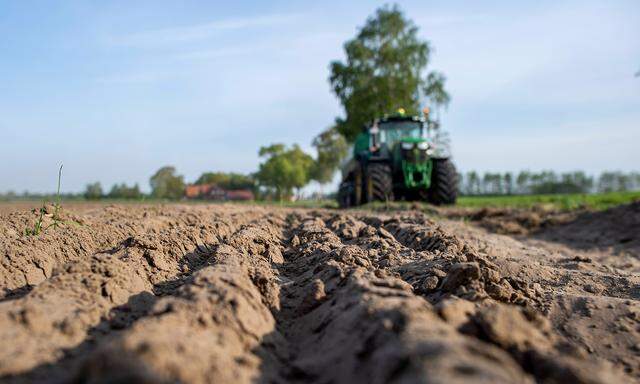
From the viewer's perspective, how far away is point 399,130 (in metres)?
14.2

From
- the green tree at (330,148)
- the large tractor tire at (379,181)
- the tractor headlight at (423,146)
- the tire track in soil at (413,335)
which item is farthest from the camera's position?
the green tree at (330,148)

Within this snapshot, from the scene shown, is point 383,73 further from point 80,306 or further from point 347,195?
point 80,306

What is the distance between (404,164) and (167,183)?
10595 millimetres

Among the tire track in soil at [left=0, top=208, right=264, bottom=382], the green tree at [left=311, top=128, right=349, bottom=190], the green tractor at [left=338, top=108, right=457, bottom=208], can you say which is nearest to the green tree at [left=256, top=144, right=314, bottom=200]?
the green tree at [left=311, top=128, right=349, bottom=190]

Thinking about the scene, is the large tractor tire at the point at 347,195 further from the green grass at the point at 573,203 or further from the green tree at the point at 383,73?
the green tree at the point at 383,73

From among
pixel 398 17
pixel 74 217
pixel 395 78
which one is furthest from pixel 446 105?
pixel 74 217

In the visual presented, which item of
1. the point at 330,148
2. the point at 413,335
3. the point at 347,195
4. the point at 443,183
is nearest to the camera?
the point at 413,335

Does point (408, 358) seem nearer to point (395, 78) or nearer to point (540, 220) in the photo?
point (540, 220)

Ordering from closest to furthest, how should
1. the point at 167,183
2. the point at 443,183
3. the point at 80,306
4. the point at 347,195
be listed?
the point at 80,306
the point at 443,183
the point at 347,195
the point at 167,183

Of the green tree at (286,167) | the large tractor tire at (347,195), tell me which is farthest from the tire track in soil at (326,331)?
the green tree at (286,167)

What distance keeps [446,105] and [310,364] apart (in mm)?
29464

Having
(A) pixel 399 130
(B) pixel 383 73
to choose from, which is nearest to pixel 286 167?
(B) pixel 383 73

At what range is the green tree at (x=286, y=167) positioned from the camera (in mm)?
46875

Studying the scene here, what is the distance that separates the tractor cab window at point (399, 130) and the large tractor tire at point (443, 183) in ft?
3.54
